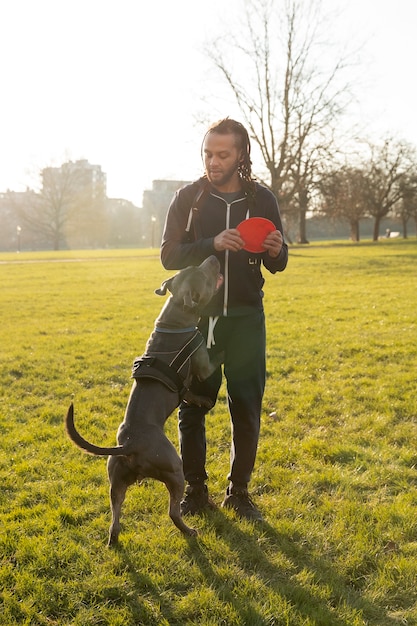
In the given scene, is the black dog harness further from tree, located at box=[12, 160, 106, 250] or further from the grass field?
tree, located at box=[12, 160, 106, 250]

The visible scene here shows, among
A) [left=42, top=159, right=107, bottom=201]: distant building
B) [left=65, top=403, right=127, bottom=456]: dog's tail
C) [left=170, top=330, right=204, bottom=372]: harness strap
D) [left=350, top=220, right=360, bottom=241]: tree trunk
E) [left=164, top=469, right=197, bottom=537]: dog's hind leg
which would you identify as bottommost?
[left=164, top=469, right=197, bottom=537]: dog's hind leg

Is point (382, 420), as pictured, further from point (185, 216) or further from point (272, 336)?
point (272, 336)

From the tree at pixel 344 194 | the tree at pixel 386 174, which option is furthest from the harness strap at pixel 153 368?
the tree at pixel 386 174

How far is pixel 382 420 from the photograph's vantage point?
5941 mm

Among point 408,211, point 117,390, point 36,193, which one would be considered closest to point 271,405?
point 117,390

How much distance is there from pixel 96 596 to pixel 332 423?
351cm

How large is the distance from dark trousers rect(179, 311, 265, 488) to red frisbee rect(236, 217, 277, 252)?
1.92 feet

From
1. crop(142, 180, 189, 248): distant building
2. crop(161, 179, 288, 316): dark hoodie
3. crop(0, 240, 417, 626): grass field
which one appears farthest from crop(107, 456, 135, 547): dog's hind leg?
crop(142, 180, 189, 248): distant building

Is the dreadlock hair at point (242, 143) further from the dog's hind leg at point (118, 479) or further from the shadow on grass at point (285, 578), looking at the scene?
the shadow on grass at point (285, 578)

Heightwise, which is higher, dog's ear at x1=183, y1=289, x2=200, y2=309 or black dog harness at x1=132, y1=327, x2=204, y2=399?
dog's ear at x1=183, y1=289, x2=200, y2=309

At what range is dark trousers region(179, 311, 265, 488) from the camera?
3.97 m

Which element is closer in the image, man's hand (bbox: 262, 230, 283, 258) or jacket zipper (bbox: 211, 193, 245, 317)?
man's hand (bbox: 262, 230, 283, 258)

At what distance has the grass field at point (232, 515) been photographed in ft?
10.1

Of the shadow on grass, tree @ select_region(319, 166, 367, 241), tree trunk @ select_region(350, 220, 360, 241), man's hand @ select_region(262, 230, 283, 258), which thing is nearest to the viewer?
the shadow on grass
